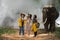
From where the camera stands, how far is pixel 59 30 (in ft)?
17.4

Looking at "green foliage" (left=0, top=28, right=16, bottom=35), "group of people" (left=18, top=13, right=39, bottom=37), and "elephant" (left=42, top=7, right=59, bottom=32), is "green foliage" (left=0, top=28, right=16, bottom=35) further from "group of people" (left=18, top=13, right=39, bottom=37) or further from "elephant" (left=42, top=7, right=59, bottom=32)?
"elephant" (left=42, top=7, right=59, bottom=32)

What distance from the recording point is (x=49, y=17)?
5293 mm

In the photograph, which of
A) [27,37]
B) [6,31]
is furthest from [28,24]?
[6,31]

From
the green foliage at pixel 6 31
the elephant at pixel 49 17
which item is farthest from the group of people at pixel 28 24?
the elephant at pixel 49 17

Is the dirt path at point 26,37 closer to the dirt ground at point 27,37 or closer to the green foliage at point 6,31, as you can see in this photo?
the dirt ground at point 27,37

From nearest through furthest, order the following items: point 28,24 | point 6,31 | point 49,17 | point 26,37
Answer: point 26,37
point 28,24
point 6,31
point 49,17

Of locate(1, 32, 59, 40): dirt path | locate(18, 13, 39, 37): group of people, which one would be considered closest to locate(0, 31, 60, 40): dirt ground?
locate(1, 32, 59, 40): dirt path

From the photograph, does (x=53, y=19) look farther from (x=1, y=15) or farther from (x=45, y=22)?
(x=1, y=15)

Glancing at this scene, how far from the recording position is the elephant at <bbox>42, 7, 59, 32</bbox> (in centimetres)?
527

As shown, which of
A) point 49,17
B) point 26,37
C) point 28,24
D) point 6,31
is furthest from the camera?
point 49,17

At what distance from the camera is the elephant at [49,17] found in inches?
207

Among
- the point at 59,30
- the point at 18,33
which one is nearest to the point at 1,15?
the point at 18,33

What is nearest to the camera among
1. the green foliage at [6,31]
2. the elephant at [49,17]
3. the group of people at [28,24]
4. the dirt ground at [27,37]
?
the dirt ground at [27,37]

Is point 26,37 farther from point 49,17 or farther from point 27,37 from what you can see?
point 49,17
